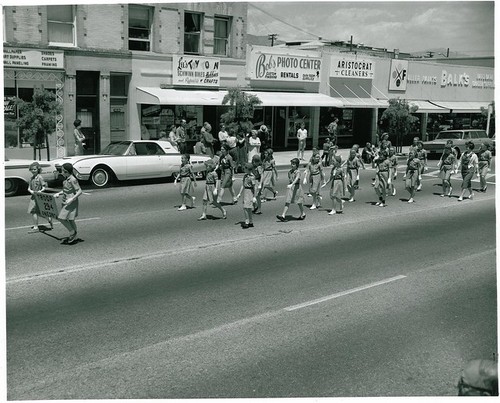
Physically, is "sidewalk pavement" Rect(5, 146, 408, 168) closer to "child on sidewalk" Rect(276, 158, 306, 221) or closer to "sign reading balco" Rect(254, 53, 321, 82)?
"sign reading balco" Rect(254, 53, 321, 82)

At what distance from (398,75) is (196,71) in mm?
15991

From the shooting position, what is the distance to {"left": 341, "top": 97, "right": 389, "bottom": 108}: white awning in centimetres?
3509

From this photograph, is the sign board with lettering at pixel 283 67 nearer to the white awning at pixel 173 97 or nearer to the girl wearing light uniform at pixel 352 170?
the white awning at pixel 173 97

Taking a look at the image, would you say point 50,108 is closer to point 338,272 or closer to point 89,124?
point 89,124

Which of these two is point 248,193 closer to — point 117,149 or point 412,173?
point 412,173

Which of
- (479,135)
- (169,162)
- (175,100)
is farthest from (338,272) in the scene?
(479,135)

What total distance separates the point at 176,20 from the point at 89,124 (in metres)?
6.20

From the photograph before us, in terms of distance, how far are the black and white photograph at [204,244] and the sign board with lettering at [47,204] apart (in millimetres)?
64

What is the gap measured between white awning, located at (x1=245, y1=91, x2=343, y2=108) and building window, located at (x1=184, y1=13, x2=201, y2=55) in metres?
3.45

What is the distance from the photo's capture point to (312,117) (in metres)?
35.6

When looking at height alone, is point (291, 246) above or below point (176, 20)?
below

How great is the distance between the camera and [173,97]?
27.3 m

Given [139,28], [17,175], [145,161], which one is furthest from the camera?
[139,28]

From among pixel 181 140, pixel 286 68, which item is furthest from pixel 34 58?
pixel 286 68
